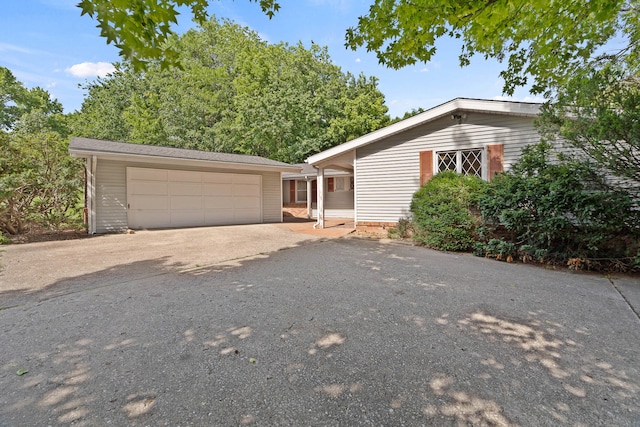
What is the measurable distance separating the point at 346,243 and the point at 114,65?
31252 millimetres

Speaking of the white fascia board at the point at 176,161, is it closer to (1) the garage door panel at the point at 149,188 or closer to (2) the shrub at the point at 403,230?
(1) the garage door panel at the point at 149,188

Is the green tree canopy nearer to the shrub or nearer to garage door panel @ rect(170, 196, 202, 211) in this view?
garage door panel @ rect(170, 196, 202, 211)

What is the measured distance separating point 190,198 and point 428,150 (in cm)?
888

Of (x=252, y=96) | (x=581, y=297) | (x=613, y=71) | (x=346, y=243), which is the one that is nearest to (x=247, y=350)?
(x=581, y=297)

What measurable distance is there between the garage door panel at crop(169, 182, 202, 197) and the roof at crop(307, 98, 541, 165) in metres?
5.45

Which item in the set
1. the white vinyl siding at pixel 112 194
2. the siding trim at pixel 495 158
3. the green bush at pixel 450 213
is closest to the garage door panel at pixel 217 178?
the white vinyl siding at pixel 112 194

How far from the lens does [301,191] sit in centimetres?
1828

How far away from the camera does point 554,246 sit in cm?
558

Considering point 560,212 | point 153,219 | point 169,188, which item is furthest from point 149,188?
point 560,212

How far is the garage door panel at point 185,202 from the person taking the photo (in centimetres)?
1136

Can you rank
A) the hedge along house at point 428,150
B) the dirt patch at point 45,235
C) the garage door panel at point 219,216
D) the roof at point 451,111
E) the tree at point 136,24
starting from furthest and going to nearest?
the garage door panel at point 219,216
the dirt patch at point 45,235
the hedge along house at point 428,150
the roof at point 451,111
the tree at point 136,24

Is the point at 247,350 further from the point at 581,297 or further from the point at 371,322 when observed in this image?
the point at 581,297

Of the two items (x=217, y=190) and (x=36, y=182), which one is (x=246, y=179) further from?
(x=36, y=182)

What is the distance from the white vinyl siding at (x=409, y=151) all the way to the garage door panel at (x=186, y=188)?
6378mm
